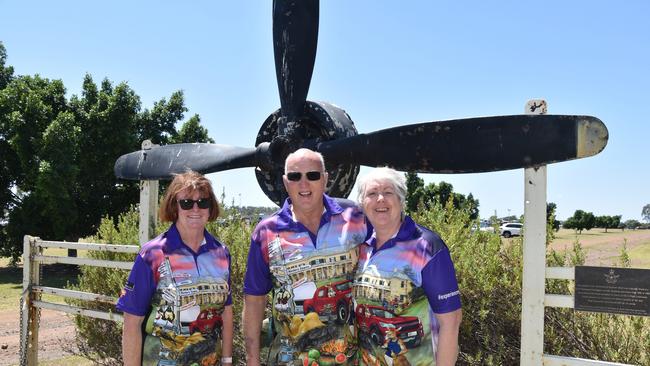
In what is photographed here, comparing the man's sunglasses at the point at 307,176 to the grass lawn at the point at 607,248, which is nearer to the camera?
the man's sunglasses at the point at 307,176

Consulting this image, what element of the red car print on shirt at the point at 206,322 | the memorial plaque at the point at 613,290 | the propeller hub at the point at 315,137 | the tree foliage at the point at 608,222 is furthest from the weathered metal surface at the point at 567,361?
the tree foliage at the point at 608,222

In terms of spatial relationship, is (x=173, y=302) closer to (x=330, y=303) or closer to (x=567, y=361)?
(x=330, y=303)

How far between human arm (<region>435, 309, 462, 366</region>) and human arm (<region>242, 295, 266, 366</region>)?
95 centimetres

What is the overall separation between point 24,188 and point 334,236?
2112 cm

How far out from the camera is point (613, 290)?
3143mm

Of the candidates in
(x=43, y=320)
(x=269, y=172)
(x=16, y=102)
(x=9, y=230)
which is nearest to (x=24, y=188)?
(x=9, y=230)

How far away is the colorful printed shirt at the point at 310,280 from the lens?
2.52 m

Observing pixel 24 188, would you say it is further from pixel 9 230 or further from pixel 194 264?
pixel 194 264

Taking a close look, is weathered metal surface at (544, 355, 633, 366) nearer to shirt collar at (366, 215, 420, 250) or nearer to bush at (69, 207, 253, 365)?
shirt collar at (366, 215, 420, 250)

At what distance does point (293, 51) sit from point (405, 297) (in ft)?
8.86

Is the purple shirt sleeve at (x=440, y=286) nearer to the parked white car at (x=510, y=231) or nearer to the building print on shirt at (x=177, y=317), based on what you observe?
the building print on shirt at (x=177, y=317)

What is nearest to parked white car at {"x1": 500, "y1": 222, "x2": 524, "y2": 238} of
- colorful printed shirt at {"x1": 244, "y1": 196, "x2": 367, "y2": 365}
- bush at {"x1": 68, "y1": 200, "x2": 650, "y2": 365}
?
bush at {"x1": 68, "y1": 200, "x2": 650, "y2": 365}

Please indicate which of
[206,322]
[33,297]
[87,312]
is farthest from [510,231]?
[33,297]

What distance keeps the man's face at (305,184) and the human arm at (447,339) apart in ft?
2.72
